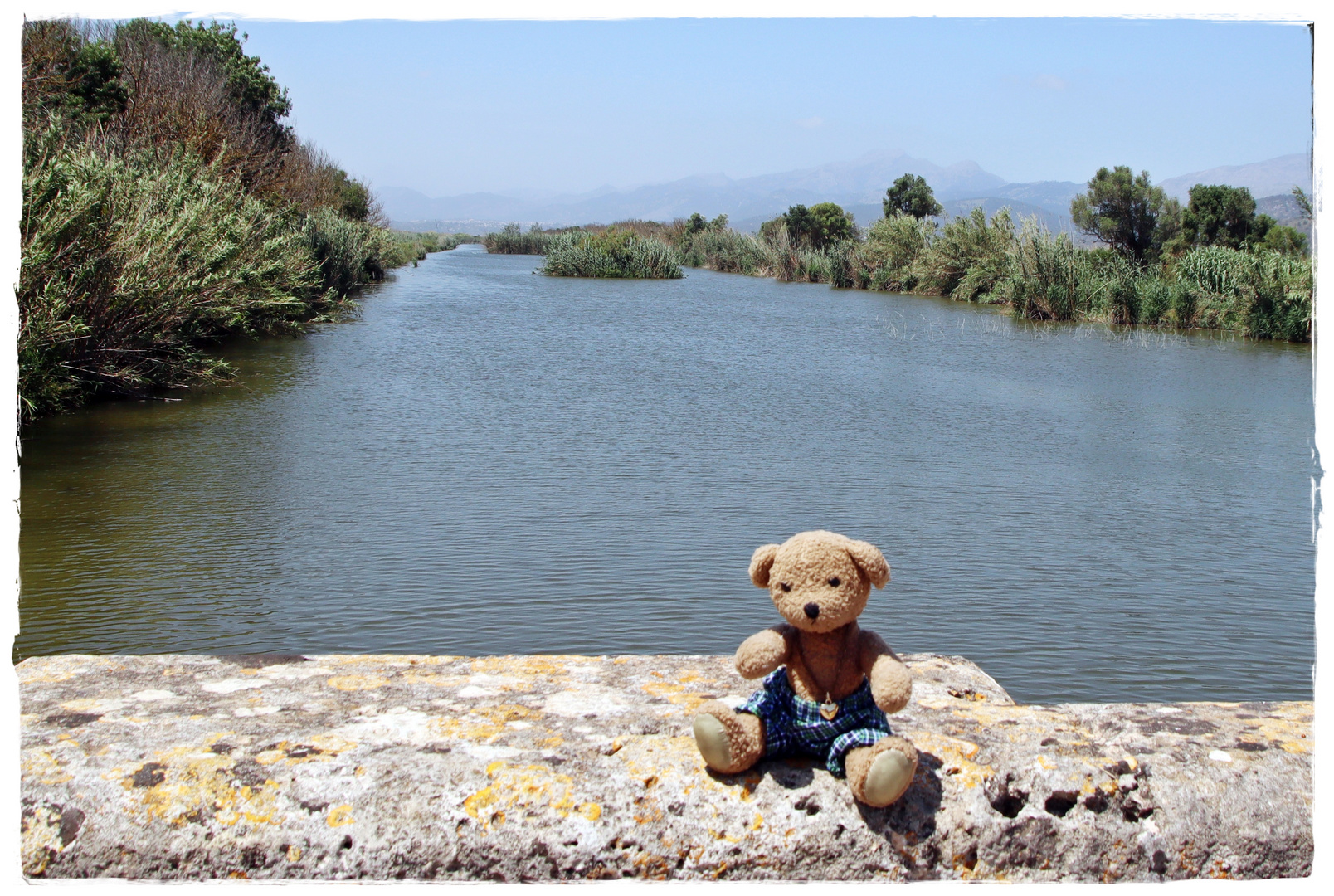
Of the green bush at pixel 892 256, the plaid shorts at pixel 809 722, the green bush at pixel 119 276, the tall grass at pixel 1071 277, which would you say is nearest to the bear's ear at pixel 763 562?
the plaid shorts at pixel 809 722

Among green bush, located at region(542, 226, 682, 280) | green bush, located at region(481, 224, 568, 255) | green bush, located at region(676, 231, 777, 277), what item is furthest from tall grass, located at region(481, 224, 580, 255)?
green bush, located at region(542, 226, 682, 280)

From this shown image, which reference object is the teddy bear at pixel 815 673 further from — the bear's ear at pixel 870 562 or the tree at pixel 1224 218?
the tree at pixel 1224 218

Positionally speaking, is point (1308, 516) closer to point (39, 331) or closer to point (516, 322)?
point (39, 331)

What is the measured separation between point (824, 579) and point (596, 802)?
2.45 ft

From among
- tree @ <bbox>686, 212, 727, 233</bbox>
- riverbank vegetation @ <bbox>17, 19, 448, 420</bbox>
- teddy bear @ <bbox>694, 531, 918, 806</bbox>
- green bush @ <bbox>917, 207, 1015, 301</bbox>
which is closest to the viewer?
teddy bear @ <bbox>694, 531, 918, 806</bbox>

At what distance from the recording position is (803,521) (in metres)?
7.66

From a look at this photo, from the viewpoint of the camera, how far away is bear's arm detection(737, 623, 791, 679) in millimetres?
2537

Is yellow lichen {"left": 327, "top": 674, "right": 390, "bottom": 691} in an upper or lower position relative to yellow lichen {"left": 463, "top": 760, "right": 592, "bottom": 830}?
lower

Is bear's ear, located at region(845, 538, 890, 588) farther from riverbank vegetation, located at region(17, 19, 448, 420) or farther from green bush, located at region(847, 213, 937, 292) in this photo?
green bush, located at region(847, 213, 937, 292)

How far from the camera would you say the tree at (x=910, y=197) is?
55.8 m

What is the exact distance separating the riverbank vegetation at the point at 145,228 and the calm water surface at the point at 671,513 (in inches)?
31.2

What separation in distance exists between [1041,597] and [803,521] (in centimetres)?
196

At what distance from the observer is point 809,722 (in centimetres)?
250

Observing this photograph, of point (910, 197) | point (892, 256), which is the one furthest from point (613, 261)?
point (910, 197)
